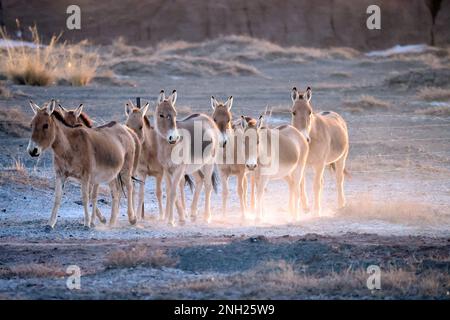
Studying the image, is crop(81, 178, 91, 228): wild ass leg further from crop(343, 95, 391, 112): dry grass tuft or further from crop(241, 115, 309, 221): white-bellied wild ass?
crop(343, 95, 391, 112): dry grass tuft

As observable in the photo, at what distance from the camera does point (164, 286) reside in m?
10.9

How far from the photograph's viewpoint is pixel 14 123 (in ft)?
80.8

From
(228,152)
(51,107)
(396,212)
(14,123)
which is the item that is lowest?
(396,212)

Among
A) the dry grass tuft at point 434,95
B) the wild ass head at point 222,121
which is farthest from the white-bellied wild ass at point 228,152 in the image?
the dry grass tuft at point 434,95

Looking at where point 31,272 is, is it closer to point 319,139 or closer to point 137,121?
point 137,121

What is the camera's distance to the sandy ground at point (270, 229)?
10.9 metres

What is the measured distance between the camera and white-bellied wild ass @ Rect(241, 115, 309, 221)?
16.5 meters

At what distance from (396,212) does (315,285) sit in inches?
238

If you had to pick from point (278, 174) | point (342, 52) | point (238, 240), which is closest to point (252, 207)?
point (278, 174)

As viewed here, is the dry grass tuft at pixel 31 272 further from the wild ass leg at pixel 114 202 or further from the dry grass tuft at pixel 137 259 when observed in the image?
the wild ass leg at pixel 114 202

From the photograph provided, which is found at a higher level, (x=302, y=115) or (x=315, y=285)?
(x=302, y=115)

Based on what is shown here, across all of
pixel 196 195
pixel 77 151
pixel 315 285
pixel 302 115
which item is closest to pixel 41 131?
pixel 77 151

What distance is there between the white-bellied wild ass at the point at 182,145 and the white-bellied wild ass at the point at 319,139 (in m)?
1.77

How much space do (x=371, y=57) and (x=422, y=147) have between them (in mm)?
28919
